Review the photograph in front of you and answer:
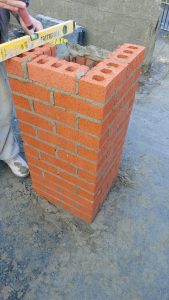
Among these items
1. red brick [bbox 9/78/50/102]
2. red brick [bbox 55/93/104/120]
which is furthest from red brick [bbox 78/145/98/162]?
red brick [bbox 9/78/50/102]

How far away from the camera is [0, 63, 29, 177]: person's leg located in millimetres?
2137

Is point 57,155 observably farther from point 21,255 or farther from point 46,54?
point 21,255

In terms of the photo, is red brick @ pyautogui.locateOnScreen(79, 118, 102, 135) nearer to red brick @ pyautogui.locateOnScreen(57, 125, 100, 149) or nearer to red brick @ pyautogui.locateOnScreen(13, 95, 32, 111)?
red brick @ pyautogui.locateOnScreen(57, 125, 100, 149)

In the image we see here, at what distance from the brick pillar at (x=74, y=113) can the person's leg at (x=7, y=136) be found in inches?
17.5

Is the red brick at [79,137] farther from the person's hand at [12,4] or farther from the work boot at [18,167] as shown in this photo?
the work boot at [18,167]

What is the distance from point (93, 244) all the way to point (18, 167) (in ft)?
3.64

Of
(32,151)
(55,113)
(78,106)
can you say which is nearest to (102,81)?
(78,106)

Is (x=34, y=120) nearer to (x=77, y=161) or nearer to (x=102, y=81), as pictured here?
(x=77, y=161)

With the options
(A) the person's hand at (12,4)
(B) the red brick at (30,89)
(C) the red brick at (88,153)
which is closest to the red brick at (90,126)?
(C) the red brick at (88,153)

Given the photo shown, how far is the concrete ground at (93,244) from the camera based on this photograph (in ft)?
6.03

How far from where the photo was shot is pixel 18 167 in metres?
→ 2.59

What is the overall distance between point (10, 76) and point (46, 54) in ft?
0.94

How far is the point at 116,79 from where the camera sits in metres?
1.39

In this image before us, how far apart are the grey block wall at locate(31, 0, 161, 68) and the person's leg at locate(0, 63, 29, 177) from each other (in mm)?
3048
